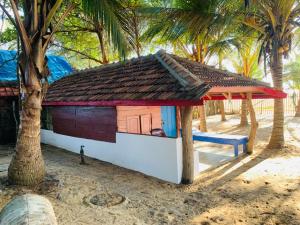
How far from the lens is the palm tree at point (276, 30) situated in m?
8.60

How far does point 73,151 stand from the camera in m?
9.83

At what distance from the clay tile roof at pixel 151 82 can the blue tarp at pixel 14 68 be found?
276 centimetres

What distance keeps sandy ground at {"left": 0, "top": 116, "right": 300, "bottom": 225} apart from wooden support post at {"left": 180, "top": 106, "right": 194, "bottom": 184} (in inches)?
13.2

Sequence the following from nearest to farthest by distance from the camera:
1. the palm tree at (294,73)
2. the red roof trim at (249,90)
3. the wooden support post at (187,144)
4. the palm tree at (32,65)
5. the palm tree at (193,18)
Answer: the palm tree at (32,65), the wooden support post at (187,144), the red roof trim at (249,90), the palm tree at (193,18), the palm tree at (294,73)

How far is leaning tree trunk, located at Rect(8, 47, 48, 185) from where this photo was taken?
5.08m

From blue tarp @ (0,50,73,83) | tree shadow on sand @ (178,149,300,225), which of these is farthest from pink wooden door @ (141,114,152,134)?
blue tarp @ (0,50,73,83)

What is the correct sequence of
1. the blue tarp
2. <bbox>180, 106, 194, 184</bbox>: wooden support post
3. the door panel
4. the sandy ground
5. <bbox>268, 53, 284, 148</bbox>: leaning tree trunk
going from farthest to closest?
the blue tarp, the door panel, <bbox>268, 53, 284, 148</bbox>: leaning tree trunk, <bbox>180, 106, 194, 184</bbox>: wooden support post, the sandy ground

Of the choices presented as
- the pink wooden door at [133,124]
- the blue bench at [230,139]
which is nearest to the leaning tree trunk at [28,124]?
the pink wooden door at [133,124]

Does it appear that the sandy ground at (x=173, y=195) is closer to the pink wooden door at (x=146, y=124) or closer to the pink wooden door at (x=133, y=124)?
the pink wooden door at (x=133, y=124)

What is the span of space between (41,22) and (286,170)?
7.56 metres

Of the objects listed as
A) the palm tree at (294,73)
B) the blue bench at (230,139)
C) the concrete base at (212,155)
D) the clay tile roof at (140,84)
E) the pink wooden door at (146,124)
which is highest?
the palm tree at (294,73)

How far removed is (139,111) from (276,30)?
5.90m

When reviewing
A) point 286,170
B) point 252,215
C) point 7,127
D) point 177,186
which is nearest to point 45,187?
point 177,186

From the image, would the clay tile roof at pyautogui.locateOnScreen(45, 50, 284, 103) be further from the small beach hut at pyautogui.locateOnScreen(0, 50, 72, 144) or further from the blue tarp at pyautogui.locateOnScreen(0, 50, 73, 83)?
the blue tarp at pyautogui.locateOnScreen(0, 50, 73, 83)
